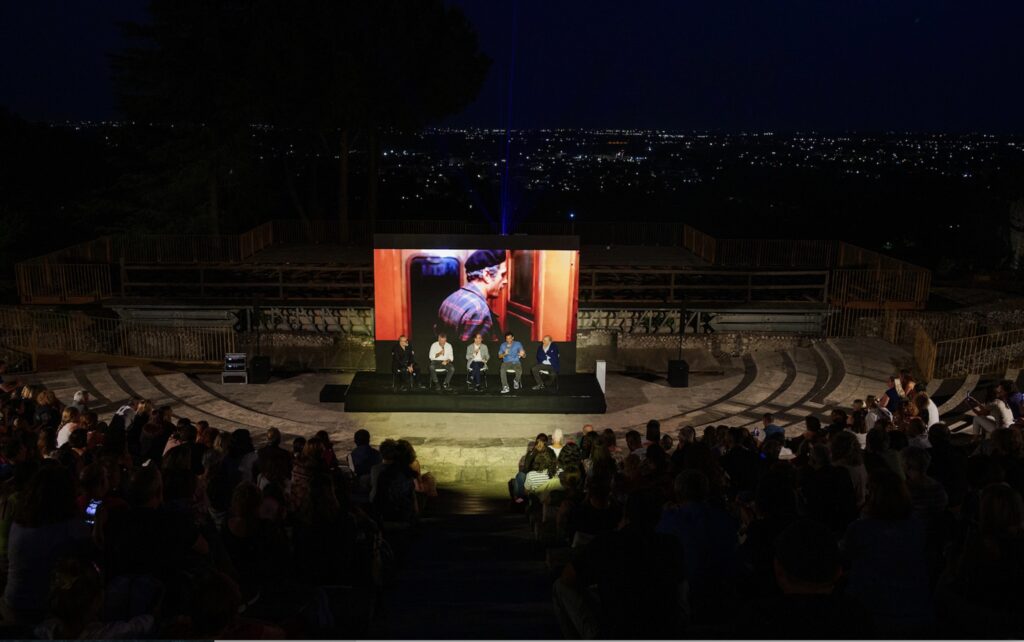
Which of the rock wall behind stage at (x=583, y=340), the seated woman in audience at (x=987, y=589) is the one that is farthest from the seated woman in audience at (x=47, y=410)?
the seated woman in audience at (x=987, y=589)

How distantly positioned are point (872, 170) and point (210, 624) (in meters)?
104

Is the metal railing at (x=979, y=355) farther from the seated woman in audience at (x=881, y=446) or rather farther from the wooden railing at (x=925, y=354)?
the seated woman in audience at (x=881, y=446)

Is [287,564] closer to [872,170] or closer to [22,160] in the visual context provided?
[22,160]

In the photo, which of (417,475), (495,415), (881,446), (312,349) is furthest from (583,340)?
(881,446)

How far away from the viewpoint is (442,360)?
53.8 feet

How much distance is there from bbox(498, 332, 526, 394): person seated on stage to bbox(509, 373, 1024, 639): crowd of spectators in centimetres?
877

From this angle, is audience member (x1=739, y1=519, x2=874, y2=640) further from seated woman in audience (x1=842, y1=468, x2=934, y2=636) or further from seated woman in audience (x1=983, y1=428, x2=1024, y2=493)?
seated woman in audience (x1=983, y1=428, x2=1024, y2=493)

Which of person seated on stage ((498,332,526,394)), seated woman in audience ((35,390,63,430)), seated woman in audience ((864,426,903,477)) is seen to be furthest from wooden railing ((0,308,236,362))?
seated woman in audience ((864,426,903,477))

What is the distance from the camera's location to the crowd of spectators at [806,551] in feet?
10.5

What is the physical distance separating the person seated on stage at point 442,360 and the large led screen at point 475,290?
0.74 metres

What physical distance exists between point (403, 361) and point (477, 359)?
1.56m

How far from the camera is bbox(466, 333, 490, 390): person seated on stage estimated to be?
639 inches

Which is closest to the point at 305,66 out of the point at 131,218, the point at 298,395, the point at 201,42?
the point at 201,42

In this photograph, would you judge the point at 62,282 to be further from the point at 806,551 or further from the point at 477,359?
the point at 806,551
